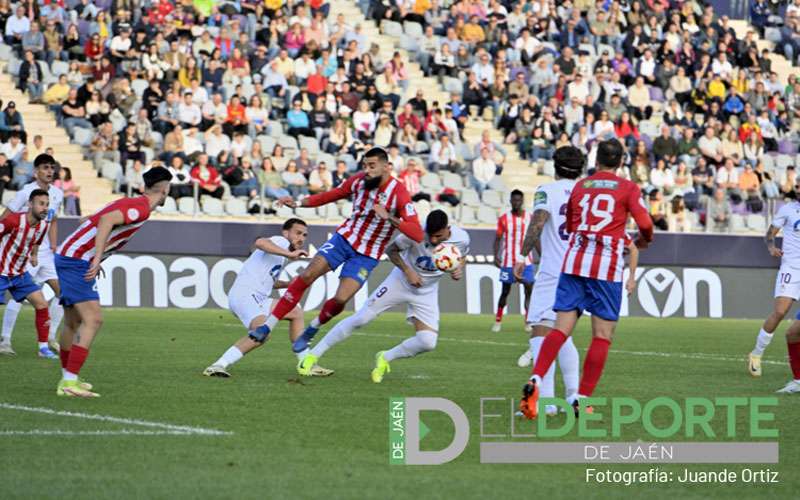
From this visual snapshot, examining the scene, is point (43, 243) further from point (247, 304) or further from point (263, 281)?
point (247, 304)

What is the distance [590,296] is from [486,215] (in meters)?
18.2

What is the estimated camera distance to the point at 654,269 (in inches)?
1141

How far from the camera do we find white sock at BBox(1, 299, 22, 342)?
656 inches

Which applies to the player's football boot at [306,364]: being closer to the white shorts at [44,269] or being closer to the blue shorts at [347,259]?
the blue shorts at [347,259]

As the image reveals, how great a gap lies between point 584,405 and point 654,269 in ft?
63.5

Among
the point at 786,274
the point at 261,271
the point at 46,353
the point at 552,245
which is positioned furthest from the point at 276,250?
the point at 786,274

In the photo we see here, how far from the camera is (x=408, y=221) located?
1330 centimetres

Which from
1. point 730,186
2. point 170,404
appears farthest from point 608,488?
point 730,186

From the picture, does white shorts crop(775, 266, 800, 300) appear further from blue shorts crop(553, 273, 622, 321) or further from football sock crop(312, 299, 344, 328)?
blue shorts crop(553, 273, 622, 321)

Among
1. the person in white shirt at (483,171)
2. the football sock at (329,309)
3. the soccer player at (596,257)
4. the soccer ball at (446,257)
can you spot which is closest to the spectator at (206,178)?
the person in white shirt at (483,171)

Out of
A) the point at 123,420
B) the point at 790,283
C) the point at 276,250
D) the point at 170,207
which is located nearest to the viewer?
the point at 123,420

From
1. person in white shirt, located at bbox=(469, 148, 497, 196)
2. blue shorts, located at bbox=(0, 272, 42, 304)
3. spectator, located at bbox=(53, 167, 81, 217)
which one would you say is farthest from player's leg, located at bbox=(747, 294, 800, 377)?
person in white shirt, located at bbox=(469, 148, 497, 196)

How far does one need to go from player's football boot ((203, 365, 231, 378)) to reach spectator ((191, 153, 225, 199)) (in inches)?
529

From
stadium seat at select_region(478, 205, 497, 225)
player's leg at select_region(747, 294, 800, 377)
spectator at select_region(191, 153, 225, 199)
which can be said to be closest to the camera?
player's leg at select_region(747, 294, 800, 377)
